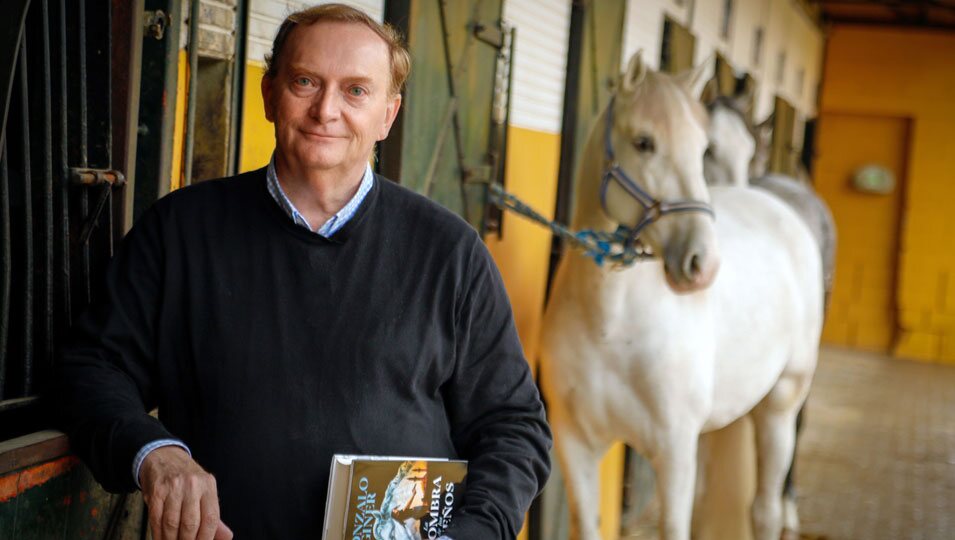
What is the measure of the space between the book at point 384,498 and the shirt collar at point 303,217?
345 millimetres

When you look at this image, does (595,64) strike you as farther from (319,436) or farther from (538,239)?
(319,436)

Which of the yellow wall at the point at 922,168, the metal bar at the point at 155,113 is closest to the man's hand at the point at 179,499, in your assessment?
the metal bar at the point at 155,113

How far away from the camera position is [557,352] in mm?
4051

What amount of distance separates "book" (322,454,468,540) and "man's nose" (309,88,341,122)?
493mm

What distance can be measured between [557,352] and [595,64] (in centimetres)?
169

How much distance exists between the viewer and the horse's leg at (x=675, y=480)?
3.96 metres

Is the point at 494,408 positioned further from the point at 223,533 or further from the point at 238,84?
the point at 238,84

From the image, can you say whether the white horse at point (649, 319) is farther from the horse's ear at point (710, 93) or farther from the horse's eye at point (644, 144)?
the horse's ear at point (710, 93)

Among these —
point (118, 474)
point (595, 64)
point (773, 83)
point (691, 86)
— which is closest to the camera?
point (118, 474)

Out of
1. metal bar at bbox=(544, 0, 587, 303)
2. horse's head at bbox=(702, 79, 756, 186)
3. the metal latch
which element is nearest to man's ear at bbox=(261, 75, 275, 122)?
the metal latch

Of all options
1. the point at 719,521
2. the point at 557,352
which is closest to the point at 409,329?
the point at 557,352

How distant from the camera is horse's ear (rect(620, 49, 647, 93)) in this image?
3824 mm

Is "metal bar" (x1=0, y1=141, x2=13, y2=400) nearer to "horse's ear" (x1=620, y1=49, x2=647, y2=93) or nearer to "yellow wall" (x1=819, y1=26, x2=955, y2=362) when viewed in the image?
"horse's ear" (x1=620, y1=49, x2=647, y2=93)

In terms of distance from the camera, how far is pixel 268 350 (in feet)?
5.60
